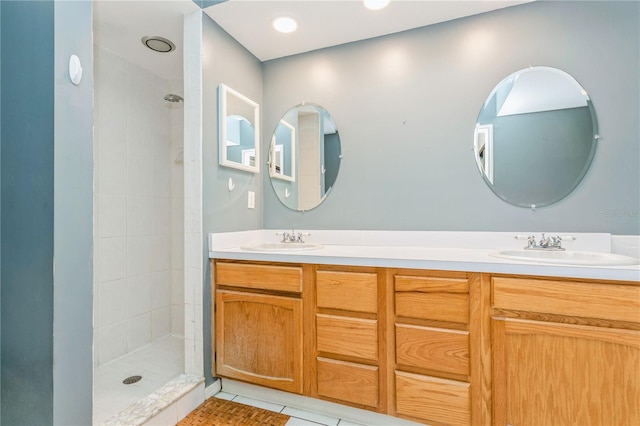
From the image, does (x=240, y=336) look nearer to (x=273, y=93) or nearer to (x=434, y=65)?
(x=273, y=93)

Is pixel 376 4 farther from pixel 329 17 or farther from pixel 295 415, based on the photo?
pixel 295 415

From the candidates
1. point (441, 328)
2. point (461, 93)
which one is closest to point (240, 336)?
point (441, 328)

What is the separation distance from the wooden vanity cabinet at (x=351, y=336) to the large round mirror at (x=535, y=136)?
39.6 inches

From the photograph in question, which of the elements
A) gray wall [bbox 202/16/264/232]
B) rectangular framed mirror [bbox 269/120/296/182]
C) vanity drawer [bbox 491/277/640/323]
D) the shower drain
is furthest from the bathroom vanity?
rectangular framed mirror [bbox 269/120/296/182]

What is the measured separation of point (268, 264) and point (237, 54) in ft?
4.86

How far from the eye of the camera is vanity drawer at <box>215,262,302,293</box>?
1.63m

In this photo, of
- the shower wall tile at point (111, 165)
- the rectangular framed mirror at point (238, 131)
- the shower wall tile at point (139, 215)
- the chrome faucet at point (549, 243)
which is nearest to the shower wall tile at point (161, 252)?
the shower wall tile at point (139, 215)

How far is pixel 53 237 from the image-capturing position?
70 centimetres

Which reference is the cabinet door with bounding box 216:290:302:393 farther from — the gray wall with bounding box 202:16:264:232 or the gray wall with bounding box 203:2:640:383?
the gray wall with bounding box 202:16:264:232

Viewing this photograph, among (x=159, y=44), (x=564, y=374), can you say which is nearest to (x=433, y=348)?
(x=564, y=374)

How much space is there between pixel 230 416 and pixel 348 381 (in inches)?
25.8

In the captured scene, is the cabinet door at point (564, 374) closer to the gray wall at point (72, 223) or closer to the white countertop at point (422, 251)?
the white countertop at point (422, 251)

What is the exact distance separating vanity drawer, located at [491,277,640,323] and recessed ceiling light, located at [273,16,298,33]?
184cm

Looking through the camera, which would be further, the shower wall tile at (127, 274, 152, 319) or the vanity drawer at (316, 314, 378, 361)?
the shower wall tile at (127, 274, 152, 319)
